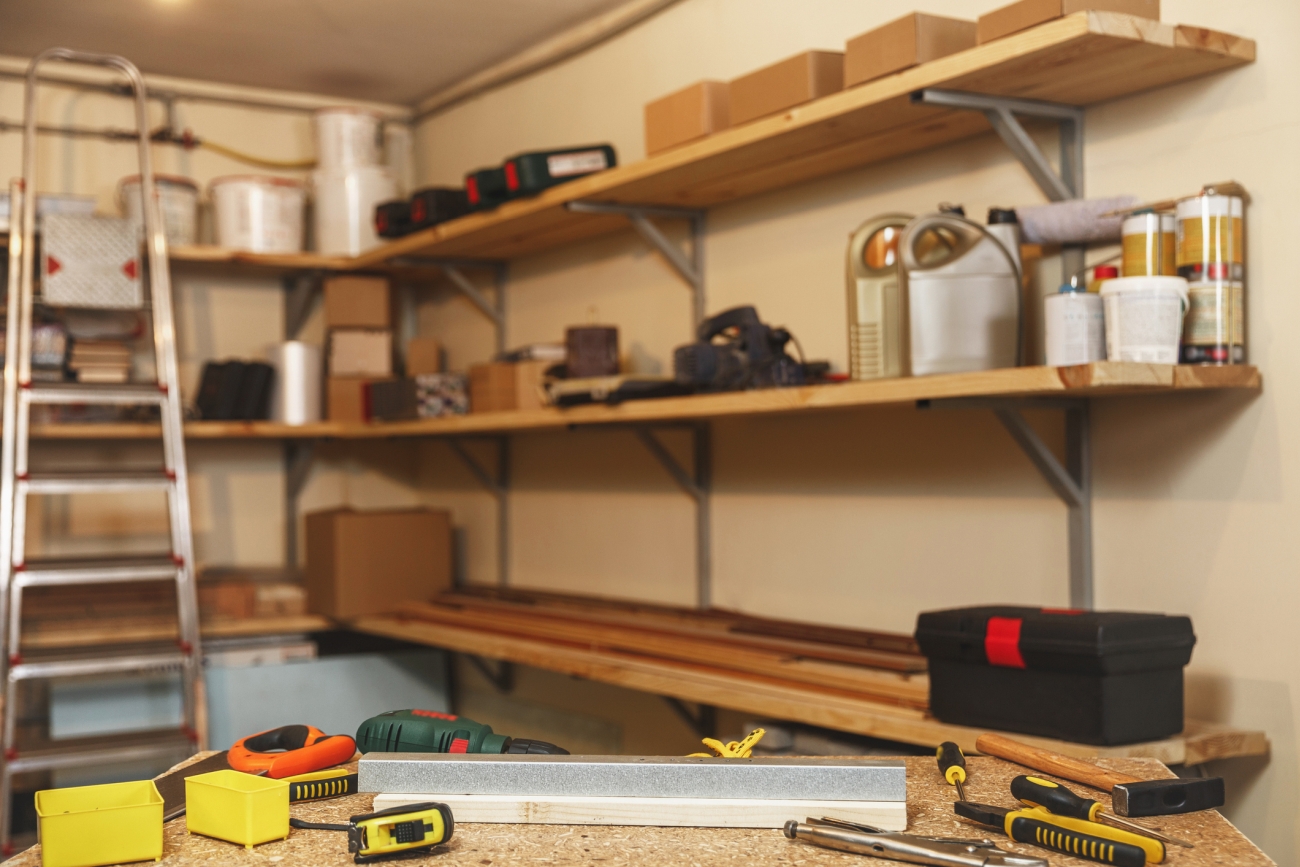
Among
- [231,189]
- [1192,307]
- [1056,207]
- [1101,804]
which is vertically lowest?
[1101,804]

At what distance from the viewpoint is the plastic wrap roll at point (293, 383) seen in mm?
3957

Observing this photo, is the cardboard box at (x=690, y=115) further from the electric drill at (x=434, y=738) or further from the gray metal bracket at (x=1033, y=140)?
A: the electric drill at (x=434, y=738)

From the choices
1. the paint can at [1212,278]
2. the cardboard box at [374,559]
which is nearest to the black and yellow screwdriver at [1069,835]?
the paint can at [1212,278]

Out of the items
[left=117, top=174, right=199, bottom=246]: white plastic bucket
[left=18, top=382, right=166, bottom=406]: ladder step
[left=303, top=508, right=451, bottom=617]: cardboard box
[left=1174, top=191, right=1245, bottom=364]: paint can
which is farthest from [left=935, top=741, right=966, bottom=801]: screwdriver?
[left=117, top=174, right=199, bottom=246]: white plastic bucket

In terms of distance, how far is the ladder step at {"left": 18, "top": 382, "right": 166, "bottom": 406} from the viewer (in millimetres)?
3266

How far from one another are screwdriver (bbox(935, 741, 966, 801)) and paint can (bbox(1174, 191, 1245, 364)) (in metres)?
0.86

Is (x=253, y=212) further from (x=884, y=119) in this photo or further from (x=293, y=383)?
(x=884, y=119)

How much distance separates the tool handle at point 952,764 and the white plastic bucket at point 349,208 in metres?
3.09

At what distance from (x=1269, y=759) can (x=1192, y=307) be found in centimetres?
73

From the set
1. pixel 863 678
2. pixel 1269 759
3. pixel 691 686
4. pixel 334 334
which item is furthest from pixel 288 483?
pixel 1269 759

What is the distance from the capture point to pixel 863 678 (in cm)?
219

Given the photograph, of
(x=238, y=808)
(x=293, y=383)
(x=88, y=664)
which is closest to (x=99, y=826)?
(x=238, y=808)

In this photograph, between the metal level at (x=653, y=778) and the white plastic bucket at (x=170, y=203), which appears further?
the white plastic bucket at (x=170, y=203)

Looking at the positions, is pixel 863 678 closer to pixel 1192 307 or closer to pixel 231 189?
pixel 1192 307
